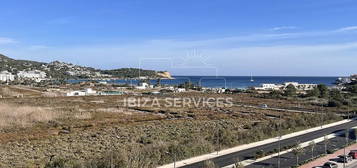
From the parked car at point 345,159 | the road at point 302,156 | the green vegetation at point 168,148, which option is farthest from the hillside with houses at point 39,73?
the parked car at point 345,159

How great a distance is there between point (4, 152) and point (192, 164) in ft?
38.8

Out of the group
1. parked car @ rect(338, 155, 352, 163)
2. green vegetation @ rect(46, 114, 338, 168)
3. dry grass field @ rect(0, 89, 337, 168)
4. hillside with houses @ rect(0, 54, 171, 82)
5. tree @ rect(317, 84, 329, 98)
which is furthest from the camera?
hillside with houses @ rect(0, 54, 171, 82)

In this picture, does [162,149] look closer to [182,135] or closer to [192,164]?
[192,164]

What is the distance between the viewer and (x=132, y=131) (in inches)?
1126

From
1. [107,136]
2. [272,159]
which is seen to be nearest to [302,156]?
[272,159]

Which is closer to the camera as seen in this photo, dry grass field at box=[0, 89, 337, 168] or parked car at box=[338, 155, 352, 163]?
dry grass field at box=[0, 89, 337, 168]

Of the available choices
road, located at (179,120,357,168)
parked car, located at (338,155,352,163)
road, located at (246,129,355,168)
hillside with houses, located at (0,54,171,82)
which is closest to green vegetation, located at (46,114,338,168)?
road, located at (179,120,357,168)

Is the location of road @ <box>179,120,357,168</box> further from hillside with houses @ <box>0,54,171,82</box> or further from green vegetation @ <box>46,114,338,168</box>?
hillside with houses @ <box>0,54,171,82</box>

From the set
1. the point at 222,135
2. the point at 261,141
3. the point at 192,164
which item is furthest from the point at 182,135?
the point at 192,164

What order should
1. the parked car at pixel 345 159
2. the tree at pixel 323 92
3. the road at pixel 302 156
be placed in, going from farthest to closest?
1. the tree at pixel 323 92
2. the parked car at pixel 345 159
3. the road at pixel 302 156

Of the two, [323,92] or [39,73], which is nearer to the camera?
[323,92]

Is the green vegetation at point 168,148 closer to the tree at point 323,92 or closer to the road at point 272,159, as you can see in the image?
the road at point 272,159

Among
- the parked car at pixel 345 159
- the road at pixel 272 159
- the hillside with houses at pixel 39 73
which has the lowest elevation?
the road at pixel 272 159

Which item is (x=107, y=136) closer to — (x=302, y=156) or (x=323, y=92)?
(x=302, y=156)
